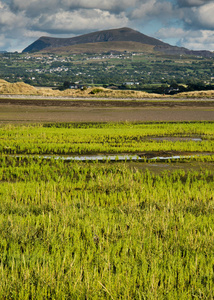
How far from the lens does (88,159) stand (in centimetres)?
2264

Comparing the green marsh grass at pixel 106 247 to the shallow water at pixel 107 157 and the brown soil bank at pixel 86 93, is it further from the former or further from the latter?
the brown soil bank at pixel 86 93

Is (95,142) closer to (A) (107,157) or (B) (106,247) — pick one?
(A) (107,157)

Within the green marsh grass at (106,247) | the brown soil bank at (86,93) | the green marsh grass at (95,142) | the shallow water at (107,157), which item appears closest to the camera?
the green marsh grass at (106,247)

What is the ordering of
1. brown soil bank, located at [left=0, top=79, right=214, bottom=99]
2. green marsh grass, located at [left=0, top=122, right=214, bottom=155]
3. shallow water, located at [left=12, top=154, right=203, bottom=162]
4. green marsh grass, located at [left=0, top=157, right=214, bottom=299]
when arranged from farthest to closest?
brown soil bank, located at [left=0, top=79, right=214, bottom=99] < green marsh grass, located at [left=0, top=122, right=214, bottom=155] < shallow water, located at [left=12, top=154, right=203, bottom=162] < green marsh grass, located at [left=0, top=157, right=214, bottom=299]

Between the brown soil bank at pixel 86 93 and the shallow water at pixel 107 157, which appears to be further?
the brown soil bank at pixel 86 93

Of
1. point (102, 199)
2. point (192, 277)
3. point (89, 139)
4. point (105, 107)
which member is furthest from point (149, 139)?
point (105, 107)

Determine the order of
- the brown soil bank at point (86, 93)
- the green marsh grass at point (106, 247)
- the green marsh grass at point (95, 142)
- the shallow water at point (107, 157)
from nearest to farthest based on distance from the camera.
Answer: the green marsh grass at point (106, 247) → the shallow water at point (107, 157) → the green marsh grass at point (95, 142) → the brown soil bank at point (86, 93)

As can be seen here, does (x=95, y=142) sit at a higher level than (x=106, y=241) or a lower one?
lower

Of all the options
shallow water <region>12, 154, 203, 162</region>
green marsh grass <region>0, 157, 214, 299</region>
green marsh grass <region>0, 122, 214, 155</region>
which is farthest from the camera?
green marsh grass <region>0, 122, 214, 155</region>

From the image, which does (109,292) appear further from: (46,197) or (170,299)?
(46,197)

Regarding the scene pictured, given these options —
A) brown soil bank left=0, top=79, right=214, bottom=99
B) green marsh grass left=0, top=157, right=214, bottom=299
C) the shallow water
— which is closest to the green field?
green marsh grass left=0, top=157, right=214, bottom=299

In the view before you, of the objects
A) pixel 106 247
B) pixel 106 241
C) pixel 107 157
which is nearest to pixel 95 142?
pixel 107 157

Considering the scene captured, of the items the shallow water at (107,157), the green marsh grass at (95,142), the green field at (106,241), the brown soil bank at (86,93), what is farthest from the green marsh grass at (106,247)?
the brown soil bank at (86,93)

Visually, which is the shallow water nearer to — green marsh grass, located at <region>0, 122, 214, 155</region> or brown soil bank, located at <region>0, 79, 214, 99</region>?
green marsh grass, located at <region>0, 122, 214, 155</region>
